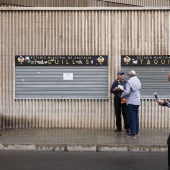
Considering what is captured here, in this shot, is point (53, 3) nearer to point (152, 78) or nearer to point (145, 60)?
point (145, 60)

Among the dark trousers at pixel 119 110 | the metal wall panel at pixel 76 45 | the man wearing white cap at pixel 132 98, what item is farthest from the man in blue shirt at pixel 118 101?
the metal wall panel at pixel 76 45

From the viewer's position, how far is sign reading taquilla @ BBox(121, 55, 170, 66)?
1217 centimetres

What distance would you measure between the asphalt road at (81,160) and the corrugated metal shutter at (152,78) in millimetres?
3334

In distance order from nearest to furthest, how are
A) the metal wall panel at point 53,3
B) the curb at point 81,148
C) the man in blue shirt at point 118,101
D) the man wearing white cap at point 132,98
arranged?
the curb at point 81,148, the man wearing white cap at point 132,98, the man in blue shirt at point 118,101, the metal wall panel at point 53,3

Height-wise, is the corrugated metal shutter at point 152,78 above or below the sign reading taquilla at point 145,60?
below

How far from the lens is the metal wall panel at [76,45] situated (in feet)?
40.0

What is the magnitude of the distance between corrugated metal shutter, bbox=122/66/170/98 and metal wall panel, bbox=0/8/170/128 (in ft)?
1.10

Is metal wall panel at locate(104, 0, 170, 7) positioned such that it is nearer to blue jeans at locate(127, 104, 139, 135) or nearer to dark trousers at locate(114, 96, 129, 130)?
dark trousers at locate(114, 96, 129, 130)

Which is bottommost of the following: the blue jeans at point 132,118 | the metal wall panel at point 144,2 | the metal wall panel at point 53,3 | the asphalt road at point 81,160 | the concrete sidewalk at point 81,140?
the asphalt road at point 81,160

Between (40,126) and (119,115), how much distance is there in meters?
2.56

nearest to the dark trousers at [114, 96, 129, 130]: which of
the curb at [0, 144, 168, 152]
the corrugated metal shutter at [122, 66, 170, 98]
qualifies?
the corrugated metal shutter at [122, 66, 170, 98]

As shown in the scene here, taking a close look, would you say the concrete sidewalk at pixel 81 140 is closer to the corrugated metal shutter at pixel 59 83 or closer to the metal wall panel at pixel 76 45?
the metal wall panel at pixel 76 45

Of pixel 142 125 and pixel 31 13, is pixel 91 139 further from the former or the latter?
pixel 31 13

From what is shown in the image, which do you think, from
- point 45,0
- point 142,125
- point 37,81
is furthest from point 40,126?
point 45,0
